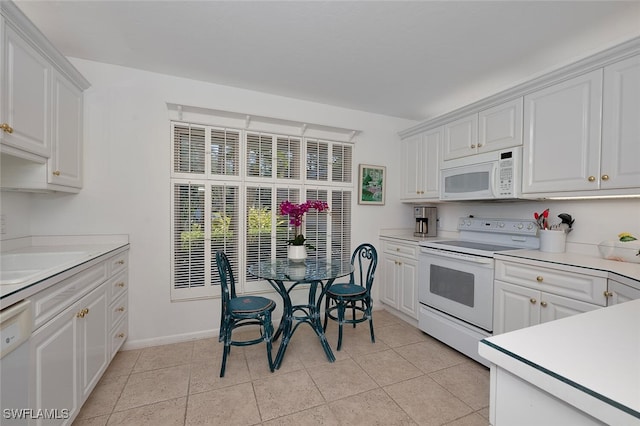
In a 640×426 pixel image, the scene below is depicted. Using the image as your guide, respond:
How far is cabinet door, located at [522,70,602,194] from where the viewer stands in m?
1.87

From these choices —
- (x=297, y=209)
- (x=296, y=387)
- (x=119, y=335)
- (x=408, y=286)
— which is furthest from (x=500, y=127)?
(x=119, y=335)

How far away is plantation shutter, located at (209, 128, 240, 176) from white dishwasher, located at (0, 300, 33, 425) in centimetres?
182

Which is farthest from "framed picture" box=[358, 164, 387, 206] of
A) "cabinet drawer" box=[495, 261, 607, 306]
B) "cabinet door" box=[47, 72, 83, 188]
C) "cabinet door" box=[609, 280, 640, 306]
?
"cabinet door" box=[47, 72, 83, 188]

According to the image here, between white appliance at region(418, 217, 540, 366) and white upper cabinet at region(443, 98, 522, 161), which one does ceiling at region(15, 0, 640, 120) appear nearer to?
white upper cabinet at region(443, 98, 522, 161)

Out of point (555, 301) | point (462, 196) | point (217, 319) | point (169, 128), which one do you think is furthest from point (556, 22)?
point (217, 319)

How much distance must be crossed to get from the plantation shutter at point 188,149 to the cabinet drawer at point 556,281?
279cm

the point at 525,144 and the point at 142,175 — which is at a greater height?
the point at 525,144

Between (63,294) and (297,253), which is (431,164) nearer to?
(297,253)

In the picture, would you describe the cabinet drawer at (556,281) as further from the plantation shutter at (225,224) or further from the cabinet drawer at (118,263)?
the cabinet drawer at (118,263)

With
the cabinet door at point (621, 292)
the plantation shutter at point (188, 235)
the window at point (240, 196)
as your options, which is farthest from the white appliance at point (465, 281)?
the plantation shutter at point (188, 235)

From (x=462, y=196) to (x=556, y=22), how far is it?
1.44 metres

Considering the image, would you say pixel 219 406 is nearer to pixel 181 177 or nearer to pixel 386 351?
pixel 386 351

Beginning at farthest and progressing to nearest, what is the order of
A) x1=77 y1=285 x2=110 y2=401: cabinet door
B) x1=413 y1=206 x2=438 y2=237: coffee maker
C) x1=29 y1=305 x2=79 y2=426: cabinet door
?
x1=413 y1=206 x2=438 y2=237: coffee maker → x1=77 y1=285 x2=110 y2=401: cabinet door → x1=29 y1=305 x2=79 y2=426: cabinet door

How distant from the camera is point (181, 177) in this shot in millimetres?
2605
